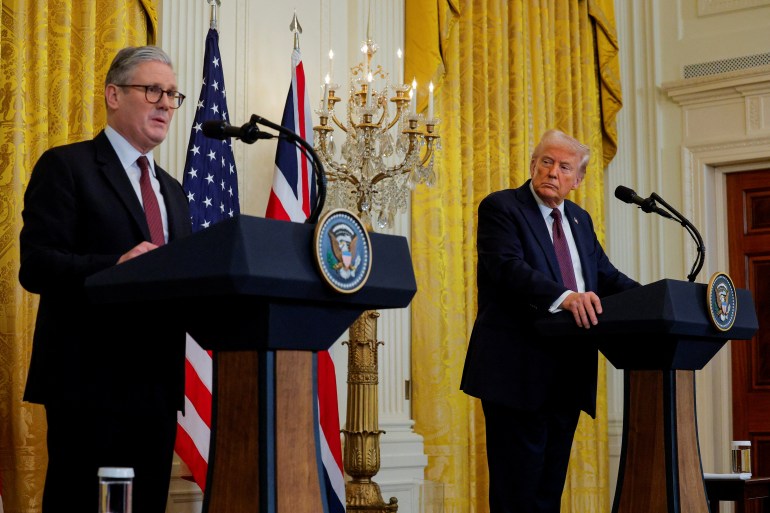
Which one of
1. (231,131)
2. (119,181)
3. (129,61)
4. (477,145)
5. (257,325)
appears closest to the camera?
(257,325)

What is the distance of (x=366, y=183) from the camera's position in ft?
15.3

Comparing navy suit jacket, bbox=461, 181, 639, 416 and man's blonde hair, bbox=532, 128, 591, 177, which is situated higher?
man's blonde hair, bbox=532, 128, 591, 177

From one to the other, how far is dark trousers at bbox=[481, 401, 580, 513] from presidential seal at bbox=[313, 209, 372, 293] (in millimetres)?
1559

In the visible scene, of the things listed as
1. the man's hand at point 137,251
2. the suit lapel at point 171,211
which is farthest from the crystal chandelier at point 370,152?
the man's hand at point 137,251

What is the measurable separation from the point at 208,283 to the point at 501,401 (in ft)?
5.91

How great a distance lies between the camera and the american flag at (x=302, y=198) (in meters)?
4.46

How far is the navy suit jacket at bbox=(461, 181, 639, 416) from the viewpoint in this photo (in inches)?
136

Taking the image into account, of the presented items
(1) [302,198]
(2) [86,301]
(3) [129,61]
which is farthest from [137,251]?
(1) [302,198]

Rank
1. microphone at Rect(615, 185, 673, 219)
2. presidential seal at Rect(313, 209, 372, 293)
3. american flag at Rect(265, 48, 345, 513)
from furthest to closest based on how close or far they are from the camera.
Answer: american flag at Rect(265, 48, 345, 513) → microphone at Rect(615, 185, 673, 219) → presidential seal at Rect(313, 209, 372, 293)

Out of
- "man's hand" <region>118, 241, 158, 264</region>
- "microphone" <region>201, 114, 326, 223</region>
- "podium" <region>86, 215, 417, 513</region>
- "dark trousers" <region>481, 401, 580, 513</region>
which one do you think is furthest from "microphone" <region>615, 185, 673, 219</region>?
"man's hand" <region>118, 241, 158, 264</region>

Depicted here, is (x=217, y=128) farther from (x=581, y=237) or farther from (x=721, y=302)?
(x=581, y=237)

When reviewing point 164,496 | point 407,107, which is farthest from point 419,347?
point 164,496

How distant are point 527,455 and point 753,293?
3828mm

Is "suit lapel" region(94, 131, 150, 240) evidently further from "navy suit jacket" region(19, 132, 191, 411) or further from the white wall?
the white wall
